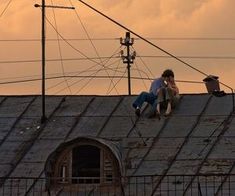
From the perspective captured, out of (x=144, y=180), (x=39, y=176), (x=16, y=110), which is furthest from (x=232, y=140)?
(x=16, y=110)

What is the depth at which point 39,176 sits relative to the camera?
19.0m

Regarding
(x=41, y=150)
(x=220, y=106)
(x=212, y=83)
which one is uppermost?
(x=212, y=83)

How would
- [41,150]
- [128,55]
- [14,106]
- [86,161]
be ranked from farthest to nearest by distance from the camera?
[128,55]
[14,106]
[41,150]
[86,161]

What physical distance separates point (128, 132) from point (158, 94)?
1587 mm

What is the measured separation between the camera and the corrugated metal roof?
1902 cm

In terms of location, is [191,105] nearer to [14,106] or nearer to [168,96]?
[168,96]

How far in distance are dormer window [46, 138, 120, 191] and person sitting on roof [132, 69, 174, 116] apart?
10.7 ft

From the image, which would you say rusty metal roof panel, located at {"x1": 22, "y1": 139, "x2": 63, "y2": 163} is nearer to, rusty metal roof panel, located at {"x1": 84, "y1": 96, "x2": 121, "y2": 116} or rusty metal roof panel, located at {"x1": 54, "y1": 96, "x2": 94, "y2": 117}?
rusty metal roof panel, located at {"x1": 54, "y1": 96, "x2": 94, "y2": 117}

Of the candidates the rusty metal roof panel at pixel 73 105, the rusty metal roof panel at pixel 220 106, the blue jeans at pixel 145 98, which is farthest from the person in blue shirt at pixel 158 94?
the rusty metal roof panel at pixel 73 105

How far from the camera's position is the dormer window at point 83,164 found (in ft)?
60.6

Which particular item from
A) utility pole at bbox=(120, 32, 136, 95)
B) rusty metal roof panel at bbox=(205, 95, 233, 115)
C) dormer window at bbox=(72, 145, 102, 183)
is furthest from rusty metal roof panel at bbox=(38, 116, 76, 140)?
utility pole at bbox=(120, 32, 136, 95)

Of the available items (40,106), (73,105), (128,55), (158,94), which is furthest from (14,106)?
(128,55)

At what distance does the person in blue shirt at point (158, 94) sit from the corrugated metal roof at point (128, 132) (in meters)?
0.30

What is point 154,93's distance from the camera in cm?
2175
